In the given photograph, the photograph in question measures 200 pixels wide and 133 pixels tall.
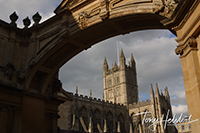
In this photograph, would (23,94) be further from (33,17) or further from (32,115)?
(33,17)

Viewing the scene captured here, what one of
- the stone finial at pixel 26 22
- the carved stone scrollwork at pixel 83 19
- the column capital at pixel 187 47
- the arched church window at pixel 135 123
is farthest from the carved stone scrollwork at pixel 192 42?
the arched church window at pixel 135 123

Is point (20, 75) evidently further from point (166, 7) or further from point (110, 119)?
point (110, 119)

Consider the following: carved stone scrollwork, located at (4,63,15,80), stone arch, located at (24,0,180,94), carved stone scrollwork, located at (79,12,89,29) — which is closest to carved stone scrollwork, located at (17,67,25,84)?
stone arch, located at (24,0,180,94)

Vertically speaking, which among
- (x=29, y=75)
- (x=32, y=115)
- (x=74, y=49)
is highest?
(x=74, y=49)

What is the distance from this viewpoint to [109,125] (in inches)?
2307

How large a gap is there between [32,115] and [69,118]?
38.3 m

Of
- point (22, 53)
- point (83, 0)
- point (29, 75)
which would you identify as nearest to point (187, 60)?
point (83, 0)

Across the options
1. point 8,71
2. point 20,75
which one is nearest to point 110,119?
point 20,75

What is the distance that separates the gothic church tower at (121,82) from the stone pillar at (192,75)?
246 ft

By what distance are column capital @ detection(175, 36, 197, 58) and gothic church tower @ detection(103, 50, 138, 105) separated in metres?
74.9

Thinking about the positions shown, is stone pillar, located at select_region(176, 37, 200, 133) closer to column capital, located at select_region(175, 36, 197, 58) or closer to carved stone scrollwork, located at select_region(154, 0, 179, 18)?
column capital, located at select_region(175, 36, 197, 58)

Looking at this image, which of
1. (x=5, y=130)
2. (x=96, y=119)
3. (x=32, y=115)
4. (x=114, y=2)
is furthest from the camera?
(x=96, y=119)

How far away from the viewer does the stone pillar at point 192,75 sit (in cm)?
698

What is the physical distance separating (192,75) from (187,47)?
98cm
